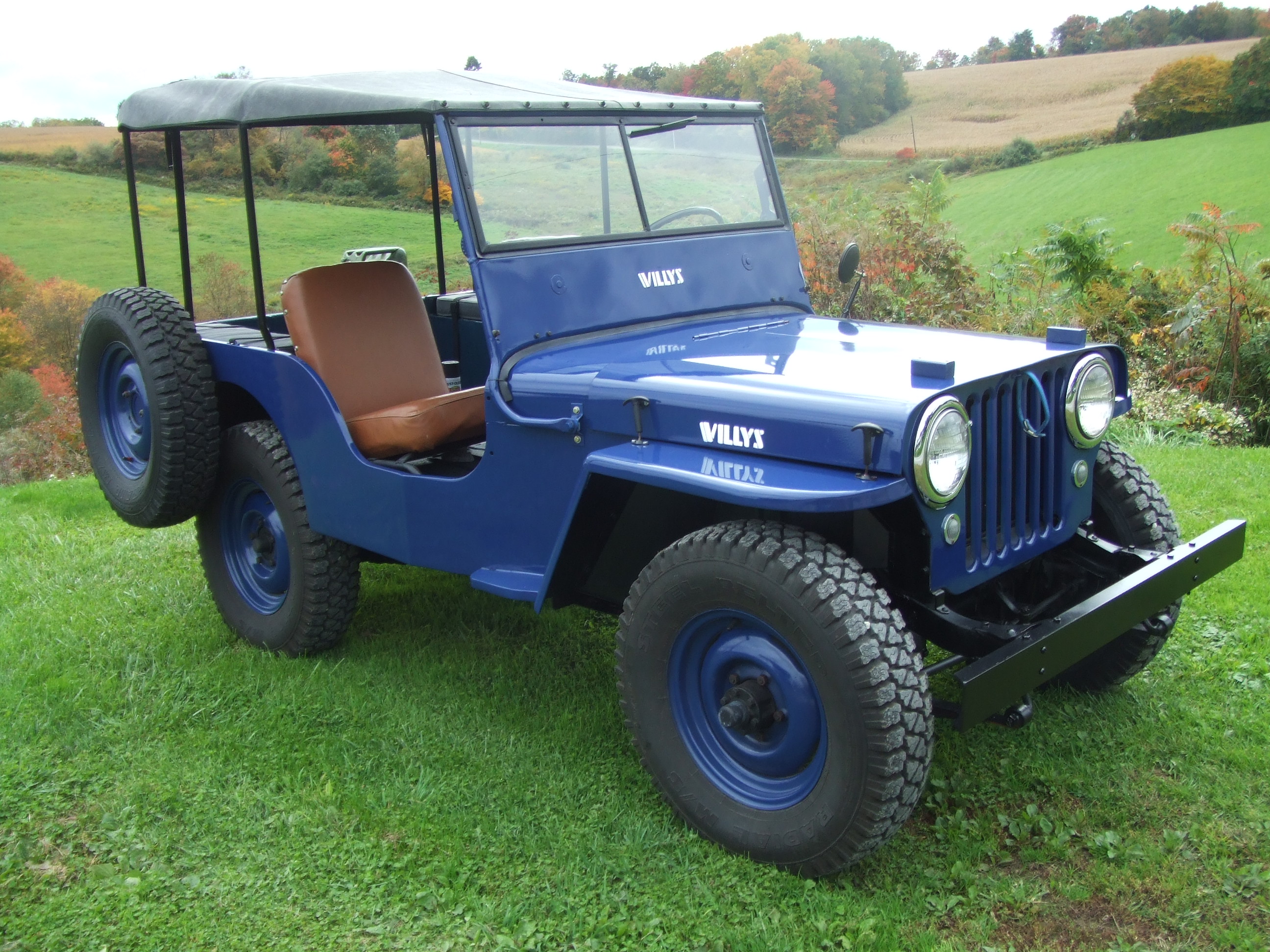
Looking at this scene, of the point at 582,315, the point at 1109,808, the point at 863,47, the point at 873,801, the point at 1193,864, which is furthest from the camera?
the point at 863,47

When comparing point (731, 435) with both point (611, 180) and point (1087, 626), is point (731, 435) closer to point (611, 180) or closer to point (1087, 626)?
point (1087, 626)

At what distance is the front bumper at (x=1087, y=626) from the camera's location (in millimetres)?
2592

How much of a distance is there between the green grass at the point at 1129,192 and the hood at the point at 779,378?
27.2 ft

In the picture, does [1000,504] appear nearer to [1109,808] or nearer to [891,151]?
[1109,808]

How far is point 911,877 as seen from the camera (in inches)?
111

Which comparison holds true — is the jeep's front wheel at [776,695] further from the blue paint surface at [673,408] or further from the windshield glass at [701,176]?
the windshield glass at [701,176]

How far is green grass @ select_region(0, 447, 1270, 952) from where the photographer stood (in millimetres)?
2682

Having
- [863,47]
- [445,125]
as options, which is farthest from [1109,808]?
[863,47]

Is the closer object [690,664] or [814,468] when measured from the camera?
[814,468]

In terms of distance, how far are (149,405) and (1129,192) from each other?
444 inches

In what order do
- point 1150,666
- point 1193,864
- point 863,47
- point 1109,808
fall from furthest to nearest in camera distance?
point 863,47, point 1150,666, point 1109,808, point 1193,864

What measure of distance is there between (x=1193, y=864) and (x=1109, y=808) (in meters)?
0.29

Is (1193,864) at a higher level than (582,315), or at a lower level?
lower

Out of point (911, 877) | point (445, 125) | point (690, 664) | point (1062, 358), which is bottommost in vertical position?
point (911, 877)
